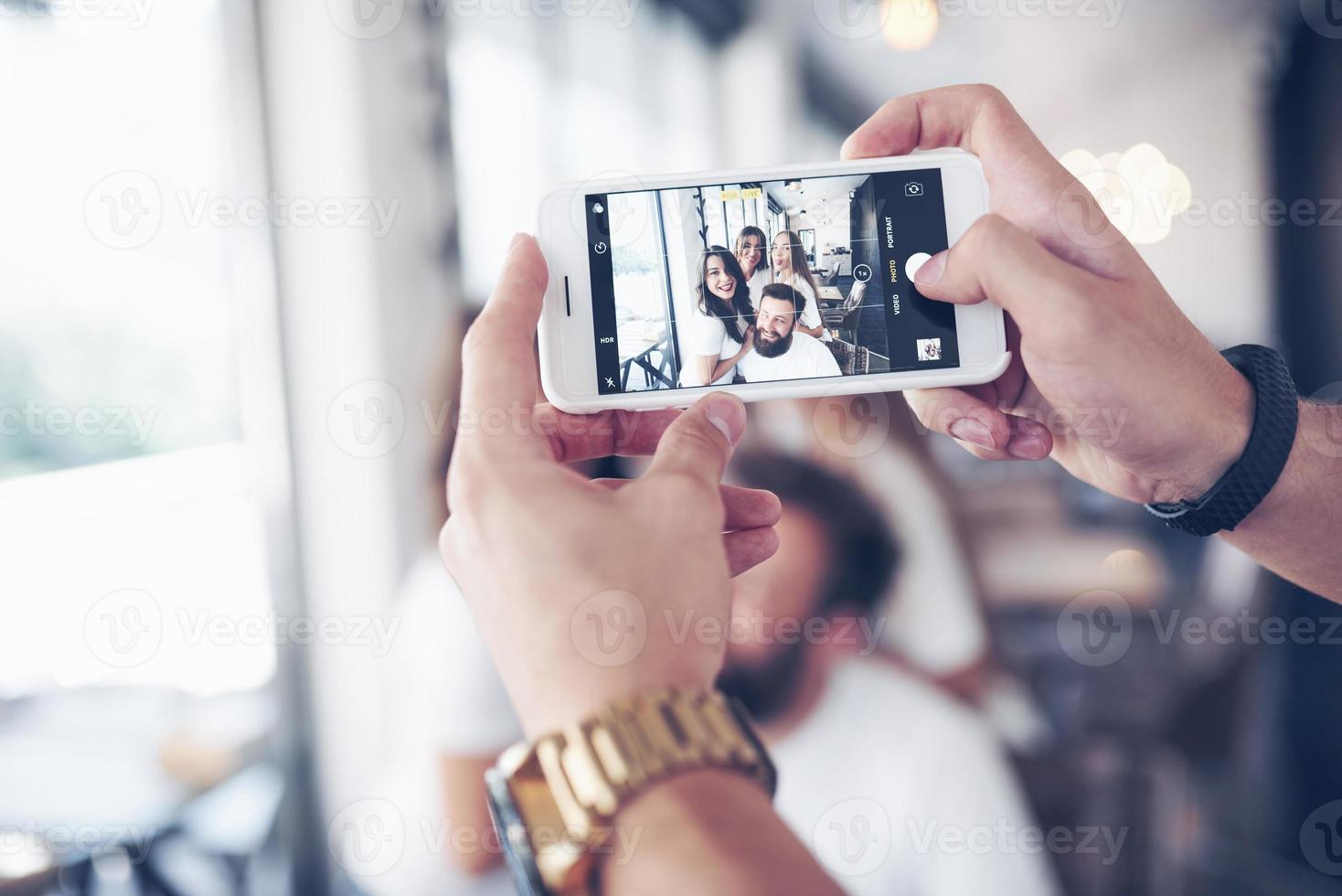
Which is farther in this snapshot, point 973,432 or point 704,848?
point 973,432

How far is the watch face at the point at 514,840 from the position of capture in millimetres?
314

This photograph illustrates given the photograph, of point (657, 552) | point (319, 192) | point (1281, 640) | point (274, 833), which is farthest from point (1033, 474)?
point (274, 833)

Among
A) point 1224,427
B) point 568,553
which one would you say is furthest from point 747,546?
point 1224,427

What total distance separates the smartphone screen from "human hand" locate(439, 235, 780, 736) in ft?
0.43

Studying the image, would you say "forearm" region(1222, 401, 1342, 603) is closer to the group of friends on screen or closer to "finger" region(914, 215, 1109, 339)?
"finger" region(914, 215, 1109, 339)

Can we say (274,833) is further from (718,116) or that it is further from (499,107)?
(718,116)

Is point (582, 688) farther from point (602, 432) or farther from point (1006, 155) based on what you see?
point (1006, 155)

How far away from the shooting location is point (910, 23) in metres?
1.22

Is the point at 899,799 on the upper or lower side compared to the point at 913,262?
lower

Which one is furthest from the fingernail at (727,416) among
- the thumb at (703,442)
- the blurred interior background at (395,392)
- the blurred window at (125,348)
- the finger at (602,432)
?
the blurred window at (125,348)

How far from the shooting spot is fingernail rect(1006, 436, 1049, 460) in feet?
2.12

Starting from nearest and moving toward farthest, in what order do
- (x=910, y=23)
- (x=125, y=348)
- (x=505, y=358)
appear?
(x=505, y=358), (x=125, y=348), (x=910, y=23)

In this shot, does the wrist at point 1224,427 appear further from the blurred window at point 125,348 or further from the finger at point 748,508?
the blurred window at point 125,348

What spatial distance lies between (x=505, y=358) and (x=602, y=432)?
21 centimetres
